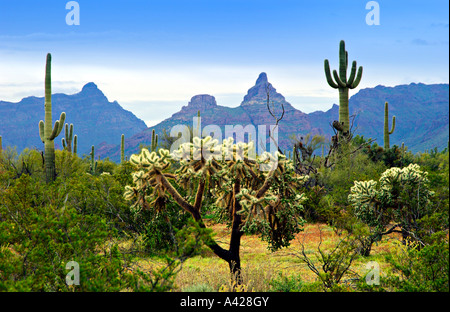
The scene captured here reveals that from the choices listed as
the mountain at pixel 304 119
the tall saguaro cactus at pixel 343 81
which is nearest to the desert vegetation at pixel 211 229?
the tall saguaro cactus at pixel 343 81

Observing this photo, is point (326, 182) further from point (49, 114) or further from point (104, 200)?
point (49, 114)

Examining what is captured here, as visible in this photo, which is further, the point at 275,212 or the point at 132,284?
the point at 275,212

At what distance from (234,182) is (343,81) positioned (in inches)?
703

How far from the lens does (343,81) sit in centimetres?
2320

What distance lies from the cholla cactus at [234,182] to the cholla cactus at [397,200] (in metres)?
3.73

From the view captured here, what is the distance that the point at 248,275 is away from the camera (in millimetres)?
7320

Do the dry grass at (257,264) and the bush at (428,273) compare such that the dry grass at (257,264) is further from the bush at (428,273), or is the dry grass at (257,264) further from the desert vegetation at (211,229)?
the bush at (428,273)

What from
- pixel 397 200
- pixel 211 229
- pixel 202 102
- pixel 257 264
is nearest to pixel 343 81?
pixel 397 200

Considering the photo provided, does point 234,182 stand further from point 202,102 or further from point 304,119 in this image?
point 202,102

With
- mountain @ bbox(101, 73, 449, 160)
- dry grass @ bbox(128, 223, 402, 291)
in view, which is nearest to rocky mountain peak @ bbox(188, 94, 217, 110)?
mountain @ bbox(101, 73, 449, 160)

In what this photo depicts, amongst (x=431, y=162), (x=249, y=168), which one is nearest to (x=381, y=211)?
(x=249, y=168)

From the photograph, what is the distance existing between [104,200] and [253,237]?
559 cm
